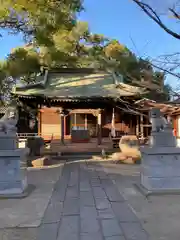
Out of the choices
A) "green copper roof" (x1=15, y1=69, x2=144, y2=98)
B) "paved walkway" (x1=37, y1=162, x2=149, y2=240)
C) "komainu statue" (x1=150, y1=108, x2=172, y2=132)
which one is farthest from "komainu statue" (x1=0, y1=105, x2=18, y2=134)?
"green copper roof" (x1=15, y1=69, x2=144, y2=98)

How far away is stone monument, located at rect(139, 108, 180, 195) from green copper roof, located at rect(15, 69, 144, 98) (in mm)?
8034

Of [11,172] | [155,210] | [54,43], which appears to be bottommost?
[155,210]

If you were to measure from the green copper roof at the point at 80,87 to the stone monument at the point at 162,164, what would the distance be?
8034 millimetres

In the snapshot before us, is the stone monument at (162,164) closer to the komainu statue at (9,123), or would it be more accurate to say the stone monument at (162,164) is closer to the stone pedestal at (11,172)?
the stone pedestal at (11,172)

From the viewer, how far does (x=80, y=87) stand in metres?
17.4

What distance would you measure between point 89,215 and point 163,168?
2.69 meters

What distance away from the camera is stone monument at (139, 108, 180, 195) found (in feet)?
23.6

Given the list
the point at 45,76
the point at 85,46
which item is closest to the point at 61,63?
the point at 85,46

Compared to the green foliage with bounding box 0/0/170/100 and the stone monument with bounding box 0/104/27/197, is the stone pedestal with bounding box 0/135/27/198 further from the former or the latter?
the green foliage with bounding box 0/0/170/100

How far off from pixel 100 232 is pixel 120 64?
2053 centimetres

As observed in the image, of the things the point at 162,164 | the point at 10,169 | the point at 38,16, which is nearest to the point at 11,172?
the point at 10,169

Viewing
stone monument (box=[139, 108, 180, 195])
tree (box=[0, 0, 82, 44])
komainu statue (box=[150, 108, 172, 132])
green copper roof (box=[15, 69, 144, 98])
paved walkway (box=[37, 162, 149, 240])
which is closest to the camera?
paved walkway (box=[37, 162, 149, 240])

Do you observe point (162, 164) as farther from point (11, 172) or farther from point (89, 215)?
point (11, 172)

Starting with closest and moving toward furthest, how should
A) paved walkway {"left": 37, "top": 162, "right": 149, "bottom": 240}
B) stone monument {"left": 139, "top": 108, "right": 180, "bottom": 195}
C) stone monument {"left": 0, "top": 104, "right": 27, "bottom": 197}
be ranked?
paved walkway {"left": 37, "top": 162, "right": 149, "bottom": 240}, stone monument {"left": 0, "top": 104, "right": 27, "bottom": 197}, stone monument {"left": 139, "top": 108, "right": 180, "bottom": 195}
